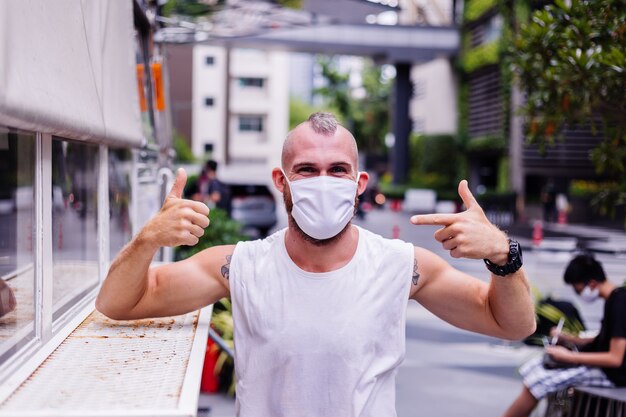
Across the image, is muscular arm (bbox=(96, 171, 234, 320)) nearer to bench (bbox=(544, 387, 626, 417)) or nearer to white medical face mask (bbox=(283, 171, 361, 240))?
white medical face mask (bbox=(283, 171, 361, 240))

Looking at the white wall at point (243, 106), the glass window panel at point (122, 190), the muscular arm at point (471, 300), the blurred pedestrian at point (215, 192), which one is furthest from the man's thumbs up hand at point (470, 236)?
the white wall at point (243, 106)

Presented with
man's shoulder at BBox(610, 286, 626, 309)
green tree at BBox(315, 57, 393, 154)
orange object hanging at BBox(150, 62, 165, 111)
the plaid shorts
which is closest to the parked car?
orange object hanging at BBox(150, 62, 165, 111)

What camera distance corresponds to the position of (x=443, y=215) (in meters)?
2.29

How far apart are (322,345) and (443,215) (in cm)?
57

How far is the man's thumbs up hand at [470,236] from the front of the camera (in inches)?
88.6

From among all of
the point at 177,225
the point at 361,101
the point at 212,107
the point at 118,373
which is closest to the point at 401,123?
the point at 212,107

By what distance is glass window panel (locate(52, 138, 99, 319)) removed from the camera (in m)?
3.29

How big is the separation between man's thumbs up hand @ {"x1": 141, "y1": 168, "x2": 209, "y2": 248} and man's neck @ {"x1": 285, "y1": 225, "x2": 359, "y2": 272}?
360mm

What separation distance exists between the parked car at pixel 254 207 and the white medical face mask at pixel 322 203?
13.6 meters

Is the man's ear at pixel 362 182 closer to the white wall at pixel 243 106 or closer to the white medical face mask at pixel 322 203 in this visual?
the white medical face mask at pixel 322 203

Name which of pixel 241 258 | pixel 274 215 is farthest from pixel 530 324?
pixel 274 215

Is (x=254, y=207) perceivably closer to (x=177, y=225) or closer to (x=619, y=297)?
(x=619, y=297)

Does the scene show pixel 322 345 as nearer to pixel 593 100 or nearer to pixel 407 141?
pixel 593 100

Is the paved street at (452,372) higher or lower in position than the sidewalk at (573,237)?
lower
